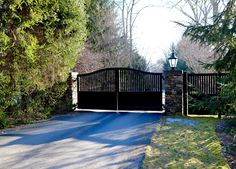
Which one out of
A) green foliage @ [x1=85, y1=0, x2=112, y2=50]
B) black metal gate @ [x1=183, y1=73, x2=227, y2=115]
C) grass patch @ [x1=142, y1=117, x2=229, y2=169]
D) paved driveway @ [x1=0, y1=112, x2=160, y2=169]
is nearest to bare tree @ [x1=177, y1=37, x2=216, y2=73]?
green foliage @ [x1=85, y1=0, x2=112, y2=50]

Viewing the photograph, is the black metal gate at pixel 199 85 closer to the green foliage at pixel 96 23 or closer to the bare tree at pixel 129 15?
the green foliage at pixel 96 23

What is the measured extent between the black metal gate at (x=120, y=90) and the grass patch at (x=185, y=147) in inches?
90.5

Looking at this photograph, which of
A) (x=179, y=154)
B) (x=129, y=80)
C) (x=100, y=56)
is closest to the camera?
(x=179, y=154)

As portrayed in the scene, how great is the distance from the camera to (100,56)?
49.0 ft

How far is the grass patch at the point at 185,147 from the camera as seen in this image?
480 centimetres

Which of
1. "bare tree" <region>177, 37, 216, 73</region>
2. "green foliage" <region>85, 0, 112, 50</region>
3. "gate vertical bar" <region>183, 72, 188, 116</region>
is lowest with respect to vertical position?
"gate vertical bar" <region>183, 72, 188, 116</region>

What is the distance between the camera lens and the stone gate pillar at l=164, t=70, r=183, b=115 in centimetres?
964

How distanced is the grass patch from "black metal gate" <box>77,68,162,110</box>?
2.30 meters

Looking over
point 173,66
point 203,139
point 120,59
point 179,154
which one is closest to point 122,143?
point 179,154

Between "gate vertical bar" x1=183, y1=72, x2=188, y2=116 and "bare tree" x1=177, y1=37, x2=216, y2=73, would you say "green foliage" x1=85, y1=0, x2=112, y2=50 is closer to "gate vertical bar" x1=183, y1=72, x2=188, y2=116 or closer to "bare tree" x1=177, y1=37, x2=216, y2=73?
"bare tree" x1=177, y1=37, x2=216, y2=73

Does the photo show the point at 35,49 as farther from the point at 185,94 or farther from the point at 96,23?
the point at 96,23

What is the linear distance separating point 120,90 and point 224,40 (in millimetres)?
6270

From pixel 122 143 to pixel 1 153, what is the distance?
2495mm

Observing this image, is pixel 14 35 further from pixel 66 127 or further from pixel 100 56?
pixel 100 56
